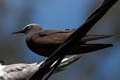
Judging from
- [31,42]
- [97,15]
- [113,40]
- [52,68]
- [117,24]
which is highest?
[117,24]

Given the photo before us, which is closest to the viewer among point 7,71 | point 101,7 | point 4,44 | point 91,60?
point 101,7

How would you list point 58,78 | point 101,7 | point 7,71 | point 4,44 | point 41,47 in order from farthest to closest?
Answer: point 4,44
point 58,78
point 7,71
point 41,47
point 101,7

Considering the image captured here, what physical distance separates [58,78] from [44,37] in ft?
10.8

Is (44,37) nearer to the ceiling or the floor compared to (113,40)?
nearer to the floor

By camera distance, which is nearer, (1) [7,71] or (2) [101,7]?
(2) [101,7]

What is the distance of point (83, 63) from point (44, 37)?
377 centimetres

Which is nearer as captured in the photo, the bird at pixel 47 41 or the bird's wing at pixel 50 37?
the bird at pixel 47 41

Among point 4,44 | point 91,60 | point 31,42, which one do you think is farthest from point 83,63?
point 31,42

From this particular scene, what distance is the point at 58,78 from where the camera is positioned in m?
6.65

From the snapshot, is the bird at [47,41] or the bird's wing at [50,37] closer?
the bird at [47,41]

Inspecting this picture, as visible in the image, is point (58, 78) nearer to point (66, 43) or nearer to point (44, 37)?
point (44, 37)

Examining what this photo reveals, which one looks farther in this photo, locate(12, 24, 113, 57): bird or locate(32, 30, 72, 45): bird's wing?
locate(32, 30, 72, 45): bird's wing

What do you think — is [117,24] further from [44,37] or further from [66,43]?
[66,43]

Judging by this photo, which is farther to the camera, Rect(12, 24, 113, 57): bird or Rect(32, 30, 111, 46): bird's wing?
Rect(32, 30, 111, 46): bird's wing
